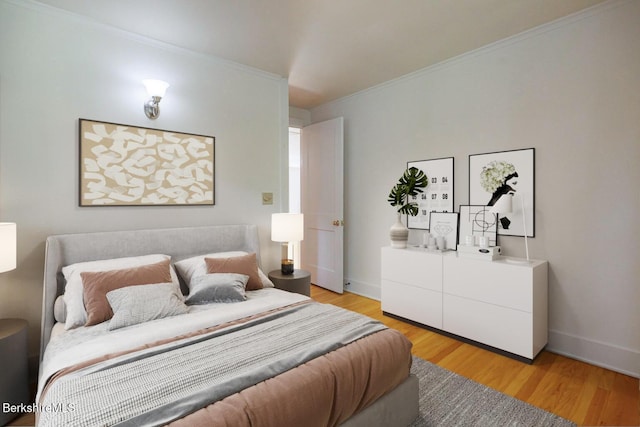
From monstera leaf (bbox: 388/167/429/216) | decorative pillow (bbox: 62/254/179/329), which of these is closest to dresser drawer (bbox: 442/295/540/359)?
monstera leaf (bbox: 388/167/429/216)

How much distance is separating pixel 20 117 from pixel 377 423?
307 cm

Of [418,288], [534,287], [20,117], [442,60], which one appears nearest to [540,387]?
[534,287]

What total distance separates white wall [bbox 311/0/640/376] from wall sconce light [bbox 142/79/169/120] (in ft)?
9.11

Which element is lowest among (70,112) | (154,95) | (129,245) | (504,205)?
(129,245)

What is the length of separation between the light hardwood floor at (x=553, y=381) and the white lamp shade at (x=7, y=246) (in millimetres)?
2998

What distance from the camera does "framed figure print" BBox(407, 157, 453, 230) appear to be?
338 cm

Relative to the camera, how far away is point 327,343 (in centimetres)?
161

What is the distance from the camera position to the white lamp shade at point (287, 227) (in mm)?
3258

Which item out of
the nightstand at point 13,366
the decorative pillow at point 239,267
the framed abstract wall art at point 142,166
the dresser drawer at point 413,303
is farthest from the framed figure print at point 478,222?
the nightstand at point 13,366

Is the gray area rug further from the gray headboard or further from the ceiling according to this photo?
the ceiling

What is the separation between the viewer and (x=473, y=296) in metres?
2.83

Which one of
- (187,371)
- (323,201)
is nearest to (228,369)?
(187,371)

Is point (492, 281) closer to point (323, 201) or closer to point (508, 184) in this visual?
point (508, 184)

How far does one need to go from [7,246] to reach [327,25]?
2.72m
